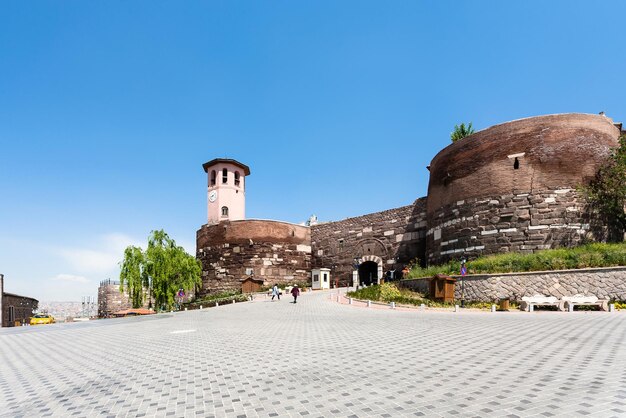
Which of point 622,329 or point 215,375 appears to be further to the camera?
point 622,329

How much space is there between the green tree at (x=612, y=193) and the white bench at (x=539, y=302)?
786 cm

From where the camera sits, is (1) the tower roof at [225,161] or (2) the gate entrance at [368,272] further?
(1) the tower roof at [225,161]

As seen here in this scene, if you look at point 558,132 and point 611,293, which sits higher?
point 558,132

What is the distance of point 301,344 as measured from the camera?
27.8 ft

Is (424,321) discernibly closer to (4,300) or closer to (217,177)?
(217,177)

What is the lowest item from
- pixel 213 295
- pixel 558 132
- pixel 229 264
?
pixel 213 295

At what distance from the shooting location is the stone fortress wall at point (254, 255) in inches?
1363

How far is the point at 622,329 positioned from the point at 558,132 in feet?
47.9

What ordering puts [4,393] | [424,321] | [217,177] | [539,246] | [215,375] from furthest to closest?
[217,177]
[539,246]
[424,321]
[215,375]
[4,393]

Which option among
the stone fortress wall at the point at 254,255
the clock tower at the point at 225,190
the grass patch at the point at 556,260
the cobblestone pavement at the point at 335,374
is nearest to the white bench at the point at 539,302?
the grass patch at the point at 556,260

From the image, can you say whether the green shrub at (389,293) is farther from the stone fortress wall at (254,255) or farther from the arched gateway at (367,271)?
the stone fortress wall at (254,255)

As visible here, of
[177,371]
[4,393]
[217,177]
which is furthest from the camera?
[217,177]

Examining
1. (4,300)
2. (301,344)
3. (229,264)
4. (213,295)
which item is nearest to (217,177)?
(229,264)

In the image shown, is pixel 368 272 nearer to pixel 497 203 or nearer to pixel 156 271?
pixel 497 203
